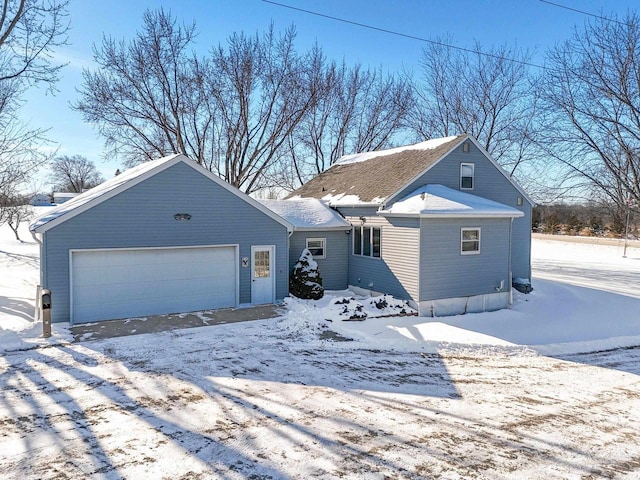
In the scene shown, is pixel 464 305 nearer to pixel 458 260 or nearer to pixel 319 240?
pixel 458 260

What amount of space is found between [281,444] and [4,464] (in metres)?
3.10

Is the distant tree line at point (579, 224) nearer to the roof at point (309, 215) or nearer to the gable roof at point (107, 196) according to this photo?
the roof at point (309, 215)

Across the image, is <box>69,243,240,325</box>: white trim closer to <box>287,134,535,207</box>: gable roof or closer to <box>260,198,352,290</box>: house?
<box>260,198,352,290</box>: house

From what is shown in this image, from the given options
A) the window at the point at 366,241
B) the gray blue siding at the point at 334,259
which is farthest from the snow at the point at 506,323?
the window at the point at 366,241

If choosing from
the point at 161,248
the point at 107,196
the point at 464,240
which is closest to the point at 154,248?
the point at 161,248

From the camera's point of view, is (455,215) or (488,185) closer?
(455,215)

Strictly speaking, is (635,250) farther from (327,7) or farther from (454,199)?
(327,7)

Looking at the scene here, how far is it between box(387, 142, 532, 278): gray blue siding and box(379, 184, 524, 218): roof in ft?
1.34

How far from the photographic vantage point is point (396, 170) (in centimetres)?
1633

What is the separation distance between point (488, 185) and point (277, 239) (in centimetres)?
830

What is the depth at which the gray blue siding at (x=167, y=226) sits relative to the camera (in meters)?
10.7

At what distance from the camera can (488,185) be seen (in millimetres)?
16406

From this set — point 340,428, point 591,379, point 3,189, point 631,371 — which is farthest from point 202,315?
point 3,189

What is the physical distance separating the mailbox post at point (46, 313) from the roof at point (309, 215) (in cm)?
739
